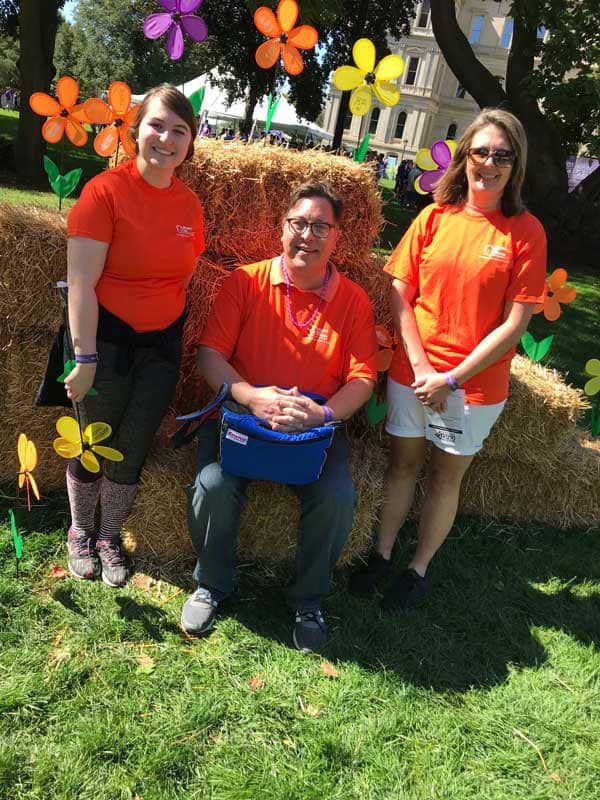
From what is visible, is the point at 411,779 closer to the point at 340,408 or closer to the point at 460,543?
the point at 340,408

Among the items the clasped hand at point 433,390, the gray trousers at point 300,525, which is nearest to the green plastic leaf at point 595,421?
the clasped hand at point 433,390

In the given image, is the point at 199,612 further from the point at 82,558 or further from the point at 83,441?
the point at 83,441

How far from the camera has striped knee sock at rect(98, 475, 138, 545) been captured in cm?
275

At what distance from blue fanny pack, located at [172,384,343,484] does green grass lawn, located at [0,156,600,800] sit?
704mm

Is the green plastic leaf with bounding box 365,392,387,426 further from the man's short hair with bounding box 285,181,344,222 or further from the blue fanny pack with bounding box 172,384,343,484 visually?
the man's short hair with bounding box 285,181,344,222

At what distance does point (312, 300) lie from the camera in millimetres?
2719

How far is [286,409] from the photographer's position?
97.6 inches

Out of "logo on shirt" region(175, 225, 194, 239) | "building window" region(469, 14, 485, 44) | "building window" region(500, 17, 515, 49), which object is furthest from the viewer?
"building window" region(469, 14, 485, 44)

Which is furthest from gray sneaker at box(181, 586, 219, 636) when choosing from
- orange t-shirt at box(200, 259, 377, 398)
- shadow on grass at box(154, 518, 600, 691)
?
orange t-shirt at box(200, 259, 377, 398)

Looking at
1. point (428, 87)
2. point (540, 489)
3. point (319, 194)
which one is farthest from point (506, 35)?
point (319, 194)

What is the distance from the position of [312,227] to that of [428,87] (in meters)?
60.6

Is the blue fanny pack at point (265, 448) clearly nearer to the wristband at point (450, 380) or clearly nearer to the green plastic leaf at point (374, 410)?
the wristband at point (450, 380)

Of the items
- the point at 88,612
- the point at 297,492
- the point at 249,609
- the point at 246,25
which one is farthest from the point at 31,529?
the point at 246,25

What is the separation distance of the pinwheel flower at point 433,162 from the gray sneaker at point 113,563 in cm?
231
